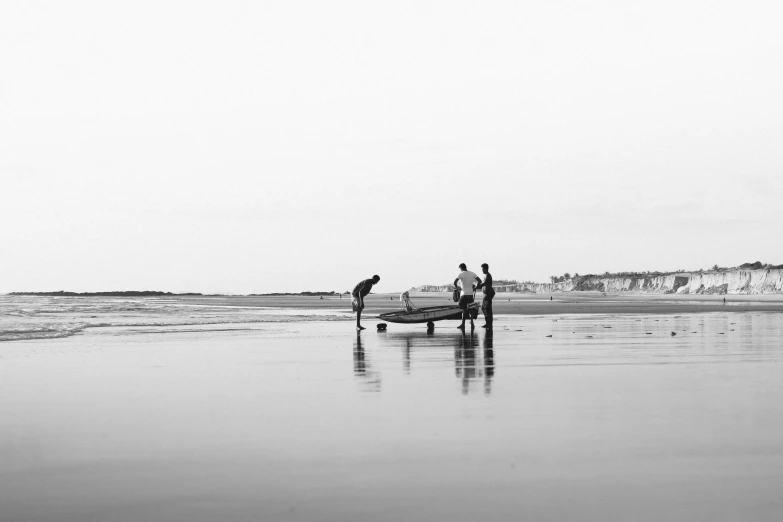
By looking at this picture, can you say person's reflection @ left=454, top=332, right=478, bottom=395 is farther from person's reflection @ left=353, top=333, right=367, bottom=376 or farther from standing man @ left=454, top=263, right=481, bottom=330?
standing man @ left=454, top=263, right=481, bottom=330

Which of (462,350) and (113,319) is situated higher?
(113,319)

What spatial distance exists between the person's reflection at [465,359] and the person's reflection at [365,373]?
1211 millimetres

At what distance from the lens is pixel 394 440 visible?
6.95 m

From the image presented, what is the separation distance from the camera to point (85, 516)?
4.81 meters

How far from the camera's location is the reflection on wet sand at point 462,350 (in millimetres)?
11727

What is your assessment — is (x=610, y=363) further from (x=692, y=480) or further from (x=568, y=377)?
(x=692, y=480)

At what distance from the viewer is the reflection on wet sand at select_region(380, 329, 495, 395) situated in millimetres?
11727

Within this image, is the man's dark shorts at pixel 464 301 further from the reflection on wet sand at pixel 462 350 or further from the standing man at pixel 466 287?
the reflection on wet sand at pixel 462 350

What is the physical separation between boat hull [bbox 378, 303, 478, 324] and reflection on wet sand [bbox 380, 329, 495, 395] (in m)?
1.18

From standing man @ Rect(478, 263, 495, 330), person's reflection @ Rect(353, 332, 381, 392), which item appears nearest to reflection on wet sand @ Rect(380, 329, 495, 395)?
person's reflection @ Rect(353, 332, 381, 392)

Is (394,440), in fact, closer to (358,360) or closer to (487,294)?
(358,360)

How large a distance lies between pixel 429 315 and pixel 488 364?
12.7 metres

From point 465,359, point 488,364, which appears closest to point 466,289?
point 465,359

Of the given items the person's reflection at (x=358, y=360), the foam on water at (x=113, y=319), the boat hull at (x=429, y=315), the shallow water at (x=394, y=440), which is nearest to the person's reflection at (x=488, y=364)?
the shallow water at (x=394, y=440)
